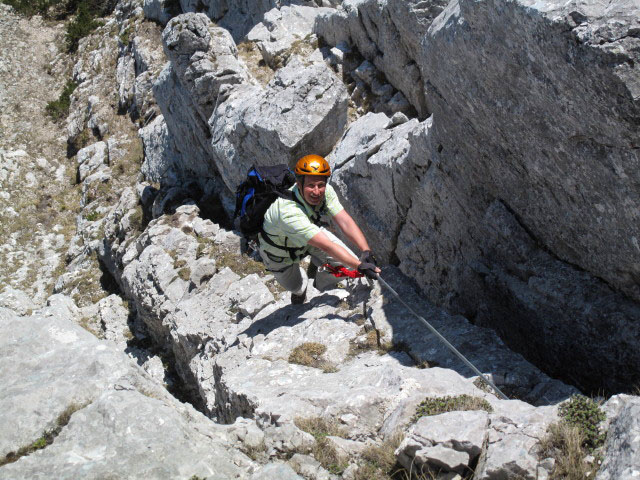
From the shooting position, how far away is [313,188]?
10297 mm

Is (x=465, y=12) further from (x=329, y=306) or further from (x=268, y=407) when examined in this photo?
(x=268, y=407)

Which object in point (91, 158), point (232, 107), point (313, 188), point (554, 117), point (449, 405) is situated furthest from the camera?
point (91, 158)

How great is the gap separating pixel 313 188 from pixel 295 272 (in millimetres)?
2704

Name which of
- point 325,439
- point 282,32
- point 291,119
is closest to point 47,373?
point 325,439

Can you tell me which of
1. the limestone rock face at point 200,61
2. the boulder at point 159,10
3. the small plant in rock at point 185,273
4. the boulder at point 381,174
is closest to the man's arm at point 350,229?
the boulder at point 381,174

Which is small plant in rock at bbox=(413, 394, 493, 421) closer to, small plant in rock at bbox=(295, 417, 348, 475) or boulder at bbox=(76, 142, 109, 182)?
small plant in rock at bbox=(295, 417, 348, 475)

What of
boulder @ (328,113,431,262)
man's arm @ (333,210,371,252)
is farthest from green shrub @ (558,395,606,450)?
boulder @ (328,113,431,262)

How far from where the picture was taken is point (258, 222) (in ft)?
37.2

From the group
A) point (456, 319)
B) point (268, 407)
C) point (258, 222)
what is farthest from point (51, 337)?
point (456, 319)

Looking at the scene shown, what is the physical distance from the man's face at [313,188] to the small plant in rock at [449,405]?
442 cm

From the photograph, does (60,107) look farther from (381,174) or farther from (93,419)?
(93,419)

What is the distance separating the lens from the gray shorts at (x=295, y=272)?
12.1m

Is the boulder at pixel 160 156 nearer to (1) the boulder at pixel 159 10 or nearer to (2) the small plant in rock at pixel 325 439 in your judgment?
(1) the boulder at pixel 159 10

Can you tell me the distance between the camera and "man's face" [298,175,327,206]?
10.2 meters
